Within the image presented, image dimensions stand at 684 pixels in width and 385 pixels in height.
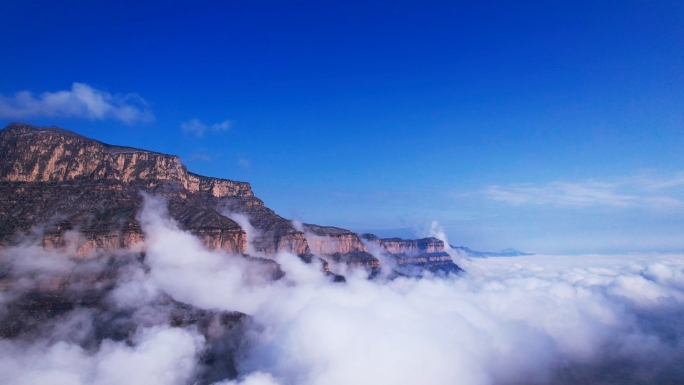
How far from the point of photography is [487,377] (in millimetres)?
131250

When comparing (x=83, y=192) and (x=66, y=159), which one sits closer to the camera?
(x=83, y=192)

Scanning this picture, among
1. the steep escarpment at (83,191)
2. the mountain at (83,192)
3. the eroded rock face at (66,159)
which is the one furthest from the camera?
the eroded rock face at (66,159)

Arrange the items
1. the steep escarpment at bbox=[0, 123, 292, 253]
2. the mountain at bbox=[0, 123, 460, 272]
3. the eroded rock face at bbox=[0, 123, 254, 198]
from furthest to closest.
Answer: the eroded rock face at bbox=[0, 123, 254, 198] < the steep escarpment at bbox=[0, 123, 292, 253] < the mountain at bbox=[0, 123, 460, 272]

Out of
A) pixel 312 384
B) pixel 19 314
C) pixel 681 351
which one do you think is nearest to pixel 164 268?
pixel 19 314

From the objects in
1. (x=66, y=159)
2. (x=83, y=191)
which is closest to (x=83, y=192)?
(x=83, y=191)

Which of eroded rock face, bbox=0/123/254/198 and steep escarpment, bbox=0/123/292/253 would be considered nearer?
steep escarpment, bbox=0/123/292/253

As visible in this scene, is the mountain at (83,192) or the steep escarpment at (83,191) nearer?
the mountain at (83,192)

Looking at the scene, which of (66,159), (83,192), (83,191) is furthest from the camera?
(66,159)

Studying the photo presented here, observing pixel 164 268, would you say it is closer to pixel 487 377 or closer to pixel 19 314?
pixel 19 314

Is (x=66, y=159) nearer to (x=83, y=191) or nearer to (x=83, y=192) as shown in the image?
(x=83, y=191)

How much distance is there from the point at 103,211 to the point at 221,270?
5272 centimetres

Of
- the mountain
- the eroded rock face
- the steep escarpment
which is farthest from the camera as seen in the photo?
the eroded rock face

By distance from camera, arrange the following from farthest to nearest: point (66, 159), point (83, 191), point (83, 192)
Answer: point (66, 159), point (83, 191), point (83, 192)

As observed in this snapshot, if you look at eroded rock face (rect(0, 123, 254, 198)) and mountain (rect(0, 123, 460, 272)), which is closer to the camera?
mountain (rect(0, 123, 460, 272))
